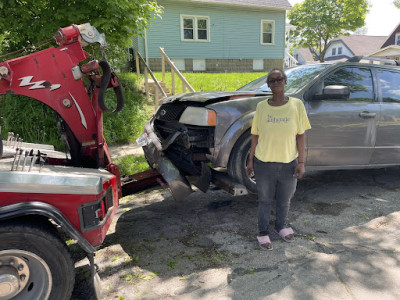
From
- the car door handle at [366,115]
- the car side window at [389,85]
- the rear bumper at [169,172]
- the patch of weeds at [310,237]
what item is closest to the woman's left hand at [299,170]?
the patch of weeds at [310,237]

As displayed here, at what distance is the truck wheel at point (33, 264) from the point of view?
2.01 metres

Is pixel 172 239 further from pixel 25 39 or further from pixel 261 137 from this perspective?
pixel 25 39

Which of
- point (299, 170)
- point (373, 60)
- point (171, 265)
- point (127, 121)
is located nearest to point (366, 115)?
point (373, 60)

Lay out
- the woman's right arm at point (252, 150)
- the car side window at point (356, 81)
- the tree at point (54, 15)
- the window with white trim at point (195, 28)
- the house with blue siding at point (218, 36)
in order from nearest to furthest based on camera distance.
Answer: the woman's right arm at point (252, 150) < the car side window at point (356, 81) < the tree at point (54, 15) < the house with blue siding at point (218, 36) < the window with white trim at point (195, 28)

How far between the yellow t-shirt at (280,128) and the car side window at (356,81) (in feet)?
5.46

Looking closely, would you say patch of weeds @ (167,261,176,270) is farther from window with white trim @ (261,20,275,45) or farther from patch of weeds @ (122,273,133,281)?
window with white trim @ (261,20,275,45)

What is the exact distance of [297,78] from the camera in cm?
450

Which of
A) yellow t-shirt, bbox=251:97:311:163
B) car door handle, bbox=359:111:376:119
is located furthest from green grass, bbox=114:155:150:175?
car door handle, bbox=359:111:376:119

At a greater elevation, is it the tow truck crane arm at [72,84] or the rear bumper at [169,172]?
the tow truck crane arm at [72,84]

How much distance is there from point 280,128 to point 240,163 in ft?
2.82

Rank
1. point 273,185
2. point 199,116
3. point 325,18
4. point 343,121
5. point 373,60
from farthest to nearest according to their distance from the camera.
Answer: point 325,18 → point 373,60 → point 343,121 → point 199,116 → point 273,185

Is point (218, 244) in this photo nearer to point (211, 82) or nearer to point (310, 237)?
point (310, 237)

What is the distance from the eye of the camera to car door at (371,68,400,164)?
4492mm

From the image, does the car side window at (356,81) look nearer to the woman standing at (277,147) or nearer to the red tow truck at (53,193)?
the woman standing at (277,147)
